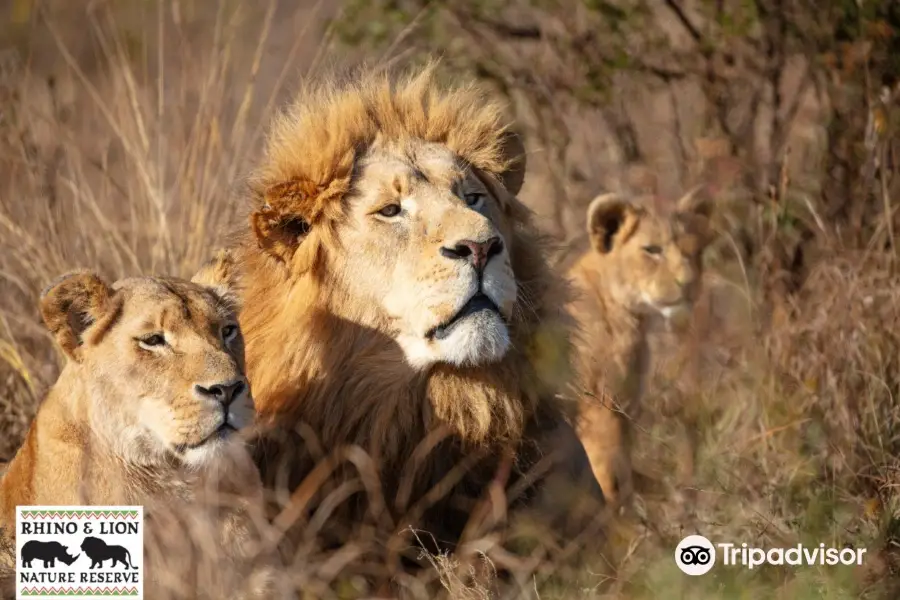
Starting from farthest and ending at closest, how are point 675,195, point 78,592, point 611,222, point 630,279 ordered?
point 675,195
point 611,222
point 630,279
point 78,592

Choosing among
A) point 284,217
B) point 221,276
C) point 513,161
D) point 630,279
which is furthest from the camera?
point 630,279

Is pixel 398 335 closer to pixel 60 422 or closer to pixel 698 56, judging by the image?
pixel 60 422

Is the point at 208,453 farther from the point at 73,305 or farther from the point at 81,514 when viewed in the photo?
the point at 73,305

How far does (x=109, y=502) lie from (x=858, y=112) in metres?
4.44

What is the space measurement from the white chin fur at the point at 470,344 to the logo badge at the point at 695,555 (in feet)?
2.75

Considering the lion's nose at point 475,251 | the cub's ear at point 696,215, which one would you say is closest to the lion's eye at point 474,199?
the lion's nose at point 475,251

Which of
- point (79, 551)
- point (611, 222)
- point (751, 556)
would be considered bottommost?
point (611, 222)

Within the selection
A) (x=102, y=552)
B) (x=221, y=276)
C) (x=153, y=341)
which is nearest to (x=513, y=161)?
(x=221, y=276)

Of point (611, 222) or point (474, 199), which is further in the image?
point (611, 222)

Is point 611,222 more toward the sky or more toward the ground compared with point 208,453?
more toward the ground

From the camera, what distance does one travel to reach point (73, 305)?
13.4 feet

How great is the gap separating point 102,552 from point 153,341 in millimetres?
599

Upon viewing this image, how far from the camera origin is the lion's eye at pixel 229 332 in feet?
14.0

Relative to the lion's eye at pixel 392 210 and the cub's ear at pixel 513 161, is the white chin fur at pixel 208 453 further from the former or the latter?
the cub's ear at pixel 513 161
